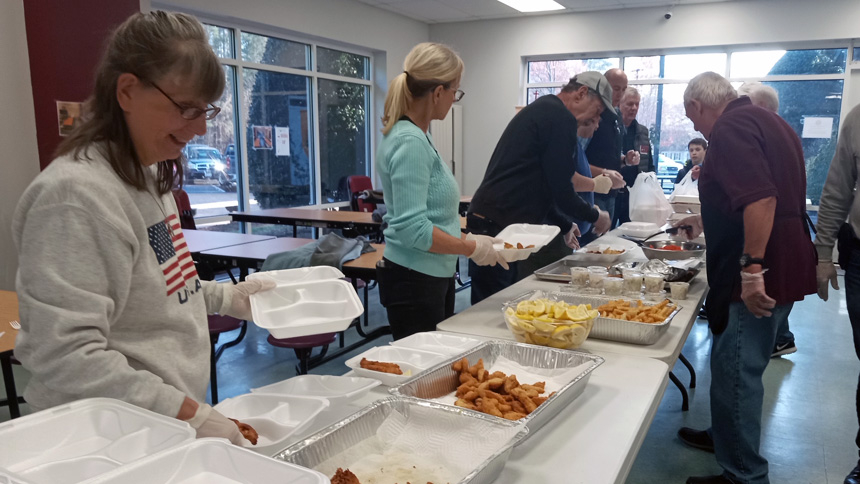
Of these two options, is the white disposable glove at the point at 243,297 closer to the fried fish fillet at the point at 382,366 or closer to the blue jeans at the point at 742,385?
the fried fish fillet at the point at 382,366

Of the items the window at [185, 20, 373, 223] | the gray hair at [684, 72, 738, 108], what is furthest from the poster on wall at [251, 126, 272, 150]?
the gray hair at [684, 72, 738, 108]

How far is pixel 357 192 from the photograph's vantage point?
20.5 feet

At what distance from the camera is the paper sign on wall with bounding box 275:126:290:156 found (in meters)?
6.43

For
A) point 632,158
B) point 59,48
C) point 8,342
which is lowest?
point 8,342

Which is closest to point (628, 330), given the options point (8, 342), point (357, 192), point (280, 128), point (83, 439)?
point (83, 439)

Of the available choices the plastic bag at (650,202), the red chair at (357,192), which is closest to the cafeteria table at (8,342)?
the plastic bag at (650,202)

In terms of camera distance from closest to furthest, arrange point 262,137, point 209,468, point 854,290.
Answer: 1. point 209,468
2. point 854,290
3. point 262,137

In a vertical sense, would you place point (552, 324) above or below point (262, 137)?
below

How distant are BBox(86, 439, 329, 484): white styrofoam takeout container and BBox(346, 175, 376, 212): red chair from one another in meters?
A: 5.29

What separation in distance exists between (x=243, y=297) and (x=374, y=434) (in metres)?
0.43

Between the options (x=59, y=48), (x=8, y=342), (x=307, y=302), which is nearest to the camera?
(x=307, y=302)

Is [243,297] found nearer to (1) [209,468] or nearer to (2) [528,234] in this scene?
(1) [209,468]

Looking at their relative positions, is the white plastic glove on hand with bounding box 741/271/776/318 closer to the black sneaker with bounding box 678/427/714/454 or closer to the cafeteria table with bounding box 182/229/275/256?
the black sneaker with bounding box 678/427/714/454

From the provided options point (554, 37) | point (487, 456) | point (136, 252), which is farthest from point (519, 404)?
point (554, 37)
